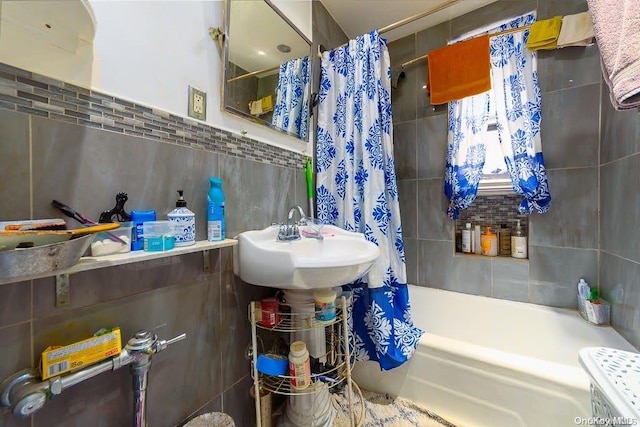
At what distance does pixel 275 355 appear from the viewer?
1.00 metres

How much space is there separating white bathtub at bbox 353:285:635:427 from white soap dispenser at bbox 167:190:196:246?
1.15m

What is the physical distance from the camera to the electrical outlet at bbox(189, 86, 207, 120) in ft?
2.90

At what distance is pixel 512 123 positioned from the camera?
1.56 meters

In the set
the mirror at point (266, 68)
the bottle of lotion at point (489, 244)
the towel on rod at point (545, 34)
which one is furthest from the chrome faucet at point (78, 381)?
the towel on rod at point (545, 34)

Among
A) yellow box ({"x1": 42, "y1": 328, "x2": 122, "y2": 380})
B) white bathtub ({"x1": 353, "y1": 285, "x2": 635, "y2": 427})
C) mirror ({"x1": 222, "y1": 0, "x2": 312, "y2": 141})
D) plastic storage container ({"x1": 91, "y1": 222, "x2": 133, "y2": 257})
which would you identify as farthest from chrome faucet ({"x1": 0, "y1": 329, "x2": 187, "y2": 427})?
white bathtub ({"x1": 353, "y1": 285, "x2": 635, "y2": 427})

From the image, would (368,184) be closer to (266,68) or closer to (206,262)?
(266,68)

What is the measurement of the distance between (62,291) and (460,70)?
6.91 feet

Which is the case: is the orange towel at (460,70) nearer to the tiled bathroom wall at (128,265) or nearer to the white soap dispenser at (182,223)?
the tiled bathroom wall at (128,265)

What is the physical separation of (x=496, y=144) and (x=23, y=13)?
2.19 m

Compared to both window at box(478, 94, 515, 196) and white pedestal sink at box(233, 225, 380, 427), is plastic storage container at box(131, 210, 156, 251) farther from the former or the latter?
window at box(478, 94, 515, 196)

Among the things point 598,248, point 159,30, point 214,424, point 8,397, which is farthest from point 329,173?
point 598,248

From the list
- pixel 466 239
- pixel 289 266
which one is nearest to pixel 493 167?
pixel 466 239

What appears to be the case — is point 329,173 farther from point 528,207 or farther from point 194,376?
point 528,207

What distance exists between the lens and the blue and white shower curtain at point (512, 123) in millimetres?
→ 1520
